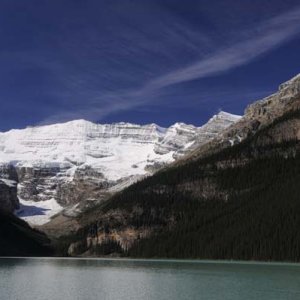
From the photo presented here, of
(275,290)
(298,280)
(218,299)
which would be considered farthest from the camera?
(298,280)

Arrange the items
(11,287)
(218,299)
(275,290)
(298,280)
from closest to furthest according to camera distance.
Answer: (218,299) < (275,290) < (11,287) < (298,280)

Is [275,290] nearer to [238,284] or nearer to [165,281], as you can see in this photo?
[238,284]

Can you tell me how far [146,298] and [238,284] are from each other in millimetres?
24364

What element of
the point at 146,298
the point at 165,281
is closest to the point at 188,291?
the point at 146,298

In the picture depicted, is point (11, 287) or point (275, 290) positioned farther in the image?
point (11, 287)

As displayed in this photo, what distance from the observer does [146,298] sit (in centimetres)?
9294

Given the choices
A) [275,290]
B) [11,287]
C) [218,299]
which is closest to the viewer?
[218,299]

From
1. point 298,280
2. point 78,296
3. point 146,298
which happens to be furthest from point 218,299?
point 298,280

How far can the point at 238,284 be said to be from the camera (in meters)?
112

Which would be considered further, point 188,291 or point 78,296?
point 188,291

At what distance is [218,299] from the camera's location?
298 feet

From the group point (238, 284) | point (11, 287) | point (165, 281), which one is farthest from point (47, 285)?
point (238, 284)

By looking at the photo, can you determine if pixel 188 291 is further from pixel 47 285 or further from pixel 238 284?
pixel 47 285

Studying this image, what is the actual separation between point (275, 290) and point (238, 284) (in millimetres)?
12600
